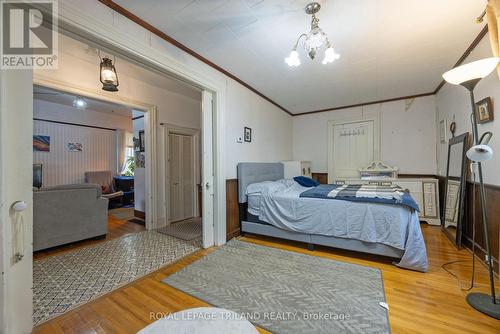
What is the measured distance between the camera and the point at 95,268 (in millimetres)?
2252

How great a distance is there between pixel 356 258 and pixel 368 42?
2535 millimetres

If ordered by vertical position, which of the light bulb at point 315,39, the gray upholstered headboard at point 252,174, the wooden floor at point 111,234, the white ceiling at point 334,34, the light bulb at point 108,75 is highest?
the white ceiling at point 334,34

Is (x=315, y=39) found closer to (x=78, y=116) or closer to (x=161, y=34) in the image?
(x=161, y=34)

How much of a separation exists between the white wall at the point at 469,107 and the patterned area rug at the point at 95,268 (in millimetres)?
3562

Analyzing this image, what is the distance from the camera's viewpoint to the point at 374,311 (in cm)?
157

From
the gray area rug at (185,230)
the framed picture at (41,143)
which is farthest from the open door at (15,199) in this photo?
the framed picture at (41,143)

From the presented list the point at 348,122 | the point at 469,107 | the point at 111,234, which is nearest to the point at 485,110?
the point at 469,107

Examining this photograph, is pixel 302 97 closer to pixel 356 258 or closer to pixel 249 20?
pixel 249 20

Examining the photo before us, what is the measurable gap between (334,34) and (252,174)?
2192 millimetres

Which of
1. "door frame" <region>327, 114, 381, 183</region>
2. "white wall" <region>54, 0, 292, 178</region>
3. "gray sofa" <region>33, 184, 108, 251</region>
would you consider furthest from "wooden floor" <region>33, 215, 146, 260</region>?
"door frame" <region>327, 114, 381, 183</region>

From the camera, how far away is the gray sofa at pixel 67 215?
2604mm

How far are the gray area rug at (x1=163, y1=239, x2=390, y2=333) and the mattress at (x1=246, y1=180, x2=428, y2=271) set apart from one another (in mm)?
366

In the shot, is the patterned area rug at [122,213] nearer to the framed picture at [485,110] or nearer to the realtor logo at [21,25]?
the realtor logo at [21,25]

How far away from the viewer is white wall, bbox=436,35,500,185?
2.10 meters
